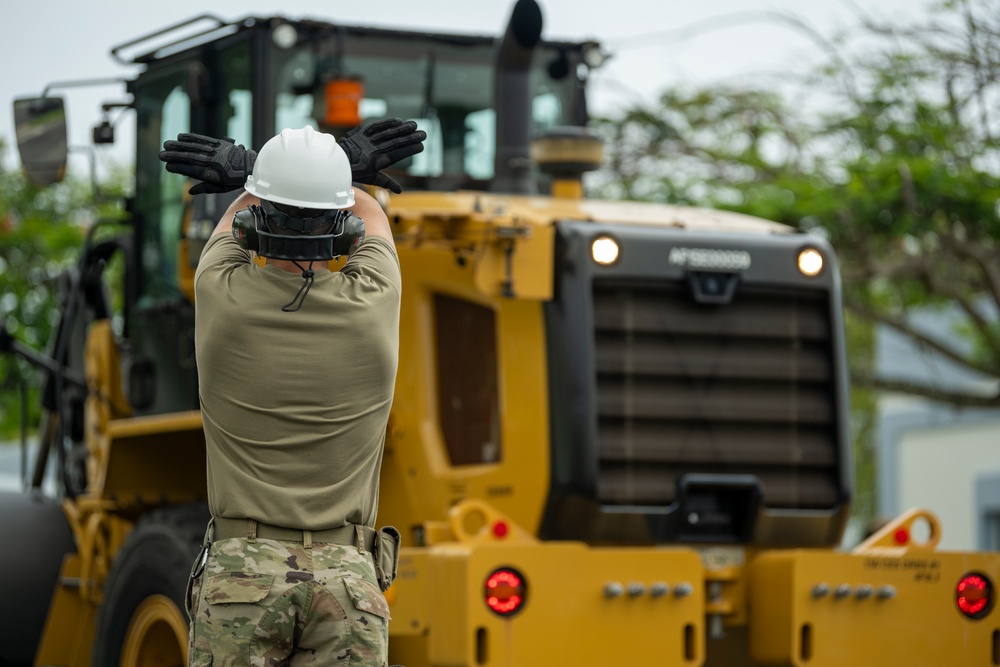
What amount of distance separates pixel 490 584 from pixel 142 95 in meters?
3.66

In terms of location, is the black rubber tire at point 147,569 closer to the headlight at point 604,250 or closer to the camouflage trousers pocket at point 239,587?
the headlight at point 604,250

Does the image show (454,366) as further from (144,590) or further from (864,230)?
(864,230)

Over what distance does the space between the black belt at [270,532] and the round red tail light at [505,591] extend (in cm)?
202

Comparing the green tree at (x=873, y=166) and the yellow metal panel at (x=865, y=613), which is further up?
the green tree at (x=873, y=166)

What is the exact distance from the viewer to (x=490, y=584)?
6316mm

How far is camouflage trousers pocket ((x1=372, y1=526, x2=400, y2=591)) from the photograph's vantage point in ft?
14.7

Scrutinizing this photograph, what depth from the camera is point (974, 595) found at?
279 inches

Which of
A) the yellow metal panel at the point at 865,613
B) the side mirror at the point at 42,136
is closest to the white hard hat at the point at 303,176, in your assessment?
the yellow metal panel at the point at 865,613

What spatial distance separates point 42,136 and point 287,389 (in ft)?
13.4

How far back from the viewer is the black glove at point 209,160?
4.53 meters

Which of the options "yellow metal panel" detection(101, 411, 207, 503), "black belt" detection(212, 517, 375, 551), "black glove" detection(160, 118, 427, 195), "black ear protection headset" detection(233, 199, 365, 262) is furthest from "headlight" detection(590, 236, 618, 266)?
"black belt" detection(212, 517, 375, 551)

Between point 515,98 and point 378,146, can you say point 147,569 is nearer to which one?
point 515,98

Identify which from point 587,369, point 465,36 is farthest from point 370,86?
point 587,369

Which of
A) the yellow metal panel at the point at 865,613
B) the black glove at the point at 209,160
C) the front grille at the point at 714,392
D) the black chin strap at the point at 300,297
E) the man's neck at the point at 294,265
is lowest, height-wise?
the yellow metal panel at the point at 865,613
